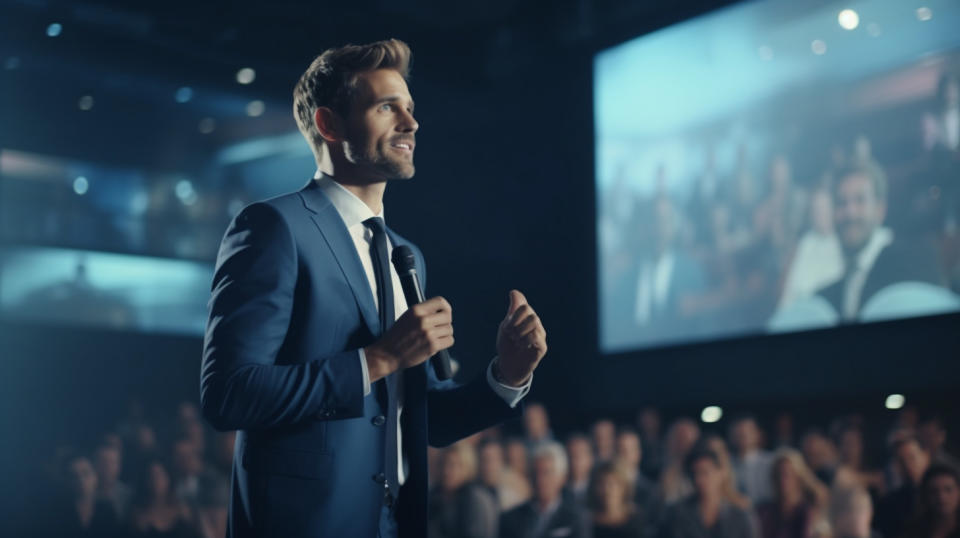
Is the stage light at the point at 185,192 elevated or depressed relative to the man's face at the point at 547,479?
elevated

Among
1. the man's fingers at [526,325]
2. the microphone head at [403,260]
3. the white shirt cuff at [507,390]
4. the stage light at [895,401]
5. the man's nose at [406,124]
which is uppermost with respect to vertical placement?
the man's nose at [406,124]

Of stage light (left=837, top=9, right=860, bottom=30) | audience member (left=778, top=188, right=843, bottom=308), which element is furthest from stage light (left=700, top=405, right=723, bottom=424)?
stage light (left=837, top=9, right=860, bottom=30)

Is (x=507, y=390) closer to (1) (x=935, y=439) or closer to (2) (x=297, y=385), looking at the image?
(2) (x=297, y=385)

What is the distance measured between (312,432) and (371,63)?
2.04 ft

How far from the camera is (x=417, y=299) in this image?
156 cm

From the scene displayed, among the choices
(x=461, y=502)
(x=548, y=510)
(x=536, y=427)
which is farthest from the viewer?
(x=536, y=427)

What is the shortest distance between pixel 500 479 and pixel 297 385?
4992mm

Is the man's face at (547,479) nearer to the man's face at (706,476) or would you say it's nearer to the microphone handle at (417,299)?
the man's face at (706,476)

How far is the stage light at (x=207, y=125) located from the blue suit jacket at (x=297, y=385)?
6313 mm

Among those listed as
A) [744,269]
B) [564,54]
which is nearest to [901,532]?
[744,269]

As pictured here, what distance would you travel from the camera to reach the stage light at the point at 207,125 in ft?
24.5

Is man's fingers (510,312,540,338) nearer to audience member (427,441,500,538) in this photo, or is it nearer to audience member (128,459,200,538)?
audience member (427,441,500,538)

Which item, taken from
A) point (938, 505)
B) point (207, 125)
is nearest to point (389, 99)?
point (938, 505)

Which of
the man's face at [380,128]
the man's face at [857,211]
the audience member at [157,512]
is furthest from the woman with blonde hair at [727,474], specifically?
the man's face at [380,128]
